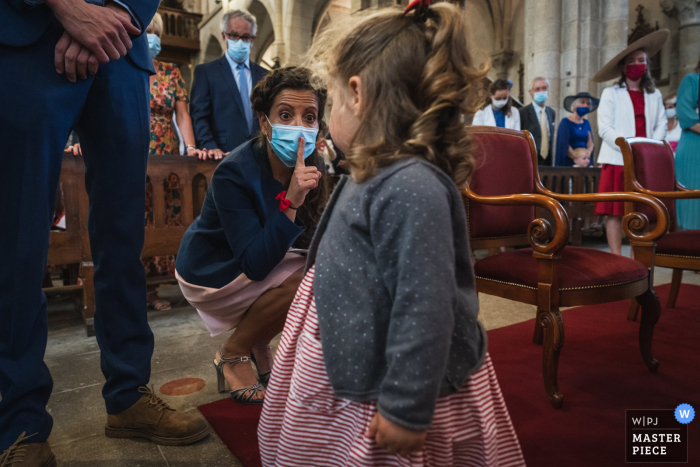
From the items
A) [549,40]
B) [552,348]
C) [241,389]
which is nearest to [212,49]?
[549,40]

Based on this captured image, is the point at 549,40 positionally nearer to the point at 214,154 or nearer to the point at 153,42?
the point at 214,154

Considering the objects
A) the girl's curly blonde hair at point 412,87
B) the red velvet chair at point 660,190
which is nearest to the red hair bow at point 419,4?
the girl's curly blonde hair at point 412,87

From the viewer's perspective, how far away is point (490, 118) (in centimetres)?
538

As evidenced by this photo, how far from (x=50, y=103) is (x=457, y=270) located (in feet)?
3.49

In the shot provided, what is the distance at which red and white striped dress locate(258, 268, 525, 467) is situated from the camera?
83 cm

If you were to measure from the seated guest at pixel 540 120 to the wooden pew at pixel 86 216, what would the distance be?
414cm

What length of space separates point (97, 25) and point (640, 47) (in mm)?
4062

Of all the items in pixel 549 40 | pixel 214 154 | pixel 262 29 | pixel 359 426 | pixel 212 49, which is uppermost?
pixel 262 29

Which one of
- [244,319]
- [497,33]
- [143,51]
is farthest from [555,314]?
[497,33]

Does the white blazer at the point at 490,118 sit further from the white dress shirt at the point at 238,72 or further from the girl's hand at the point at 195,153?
the girl's hand at the point at 195,153

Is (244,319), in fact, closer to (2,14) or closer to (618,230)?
(2,14)

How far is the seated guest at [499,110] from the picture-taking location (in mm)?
5384

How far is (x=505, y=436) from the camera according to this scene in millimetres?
918

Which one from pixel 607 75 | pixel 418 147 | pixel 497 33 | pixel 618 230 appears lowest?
pixel 618 230
